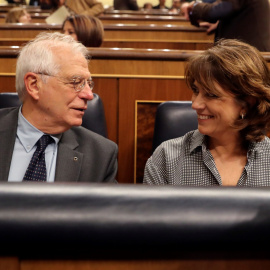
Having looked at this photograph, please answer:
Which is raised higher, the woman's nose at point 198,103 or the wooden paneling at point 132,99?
the woman's nose at point 198,103

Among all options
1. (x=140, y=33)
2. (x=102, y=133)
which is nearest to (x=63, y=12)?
(x=140, y=33)

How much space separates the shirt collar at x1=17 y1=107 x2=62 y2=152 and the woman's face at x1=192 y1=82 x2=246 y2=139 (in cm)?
38

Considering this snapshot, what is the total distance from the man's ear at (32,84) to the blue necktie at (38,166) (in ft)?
0.40

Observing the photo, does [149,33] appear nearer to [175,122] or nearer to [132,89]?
[132,89]

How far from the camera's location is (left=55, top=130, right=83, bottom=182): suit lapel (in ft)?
3.81

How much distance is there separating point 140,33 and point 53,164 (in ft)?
7.11

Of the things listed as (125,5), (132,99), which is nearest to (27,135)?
(132,99)

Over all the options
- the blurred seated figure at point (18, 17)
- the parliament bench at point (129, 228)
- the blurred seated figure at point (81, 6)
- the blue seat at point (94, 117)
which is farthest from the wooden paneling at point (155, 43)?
the parliament bench at point (129, 228)

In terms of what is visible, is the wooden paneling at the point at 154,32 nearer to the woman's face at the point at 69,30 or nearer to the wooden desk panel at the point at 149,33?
the wooden desk panel at the point at 149,33

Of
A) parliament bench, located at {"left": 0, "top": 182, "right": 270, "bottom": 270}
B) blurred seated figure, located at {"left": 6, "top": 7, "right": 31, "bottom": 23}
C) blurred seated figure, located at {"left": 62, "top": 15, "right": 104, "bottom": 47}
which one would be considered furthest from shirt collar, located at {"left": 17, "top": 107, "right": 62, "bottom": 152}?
blurred seated figure, located at {"left": 6, "top": 7, "right": 31, "bottom": 23}

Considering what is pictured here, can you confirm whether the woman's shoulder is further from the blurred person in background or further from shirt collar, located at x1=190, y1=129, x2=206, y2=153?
the blurred person in background

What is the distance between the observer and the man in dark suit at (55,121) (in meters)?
1.18

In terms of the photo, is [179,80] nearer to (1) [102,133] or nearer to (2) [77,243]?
(1) [102,133]

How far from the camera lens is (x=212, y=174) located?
1.07 m
